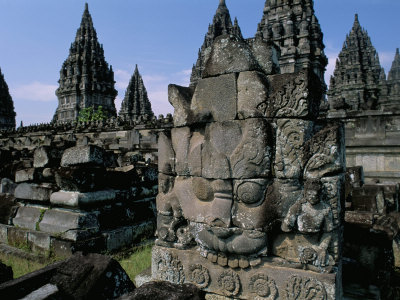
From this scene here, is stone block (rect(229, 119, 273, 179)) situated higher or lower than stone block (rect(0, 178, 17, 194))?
higher

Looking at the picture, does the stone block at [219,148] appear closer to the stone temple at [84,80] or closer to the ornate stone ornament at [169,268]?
the ornate stone ornament at [169,268]

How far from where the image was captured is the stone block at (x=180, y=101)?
290 centimetres

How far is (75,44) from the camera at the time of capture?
4853cm

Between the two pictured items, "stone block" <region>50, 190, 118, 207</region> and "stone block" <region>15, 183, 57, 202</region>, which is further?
"stone block" <region>15, 183, 57, 202</region>

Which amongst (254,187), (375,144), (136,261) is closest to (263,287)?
(254,187)

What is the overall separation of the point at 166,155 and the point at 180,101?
0.53 metres

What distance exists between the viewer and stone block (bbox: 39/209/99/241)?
4.11 metres

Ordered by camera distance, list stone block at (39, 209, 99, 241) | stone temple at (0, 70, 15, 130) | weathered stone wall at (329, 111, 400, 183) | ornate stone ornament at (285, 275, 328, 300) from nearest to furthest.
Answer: ornate stone ornament at (285, 275, 328, 300)
stone block at (39, 209, 99, 241)
weathered stone wall at (329, 111, 400, 183)
stone temple at (0, 70, 15, 130)

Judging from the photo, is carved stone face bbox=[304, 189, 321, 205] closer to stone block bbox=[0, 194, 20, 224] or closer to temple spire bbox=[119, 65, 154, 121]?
stone block bbox=[0, 194, 20, 224]

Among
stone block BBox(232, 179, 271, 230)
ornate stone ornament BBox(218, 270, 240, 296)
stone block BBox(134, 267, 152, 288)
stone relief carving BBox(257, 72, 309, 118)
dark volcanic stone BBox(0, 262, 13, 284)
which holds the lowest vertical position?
stone block BBox(134, 267, 152, 288)

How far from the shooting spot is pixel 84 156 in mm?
4418

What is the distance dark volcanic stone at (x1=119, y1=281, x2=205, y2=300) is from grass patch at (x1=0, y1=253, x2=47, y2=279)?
2.28 m

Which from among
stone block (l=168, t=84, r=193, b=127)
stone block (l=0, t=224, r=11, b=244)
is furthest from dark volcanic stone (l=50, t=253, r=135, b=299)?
stone block (l=0, t=224, r=11, b=244)

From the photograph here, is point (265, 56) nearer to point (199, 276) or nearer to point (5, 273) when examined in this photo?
point (199, 276)
